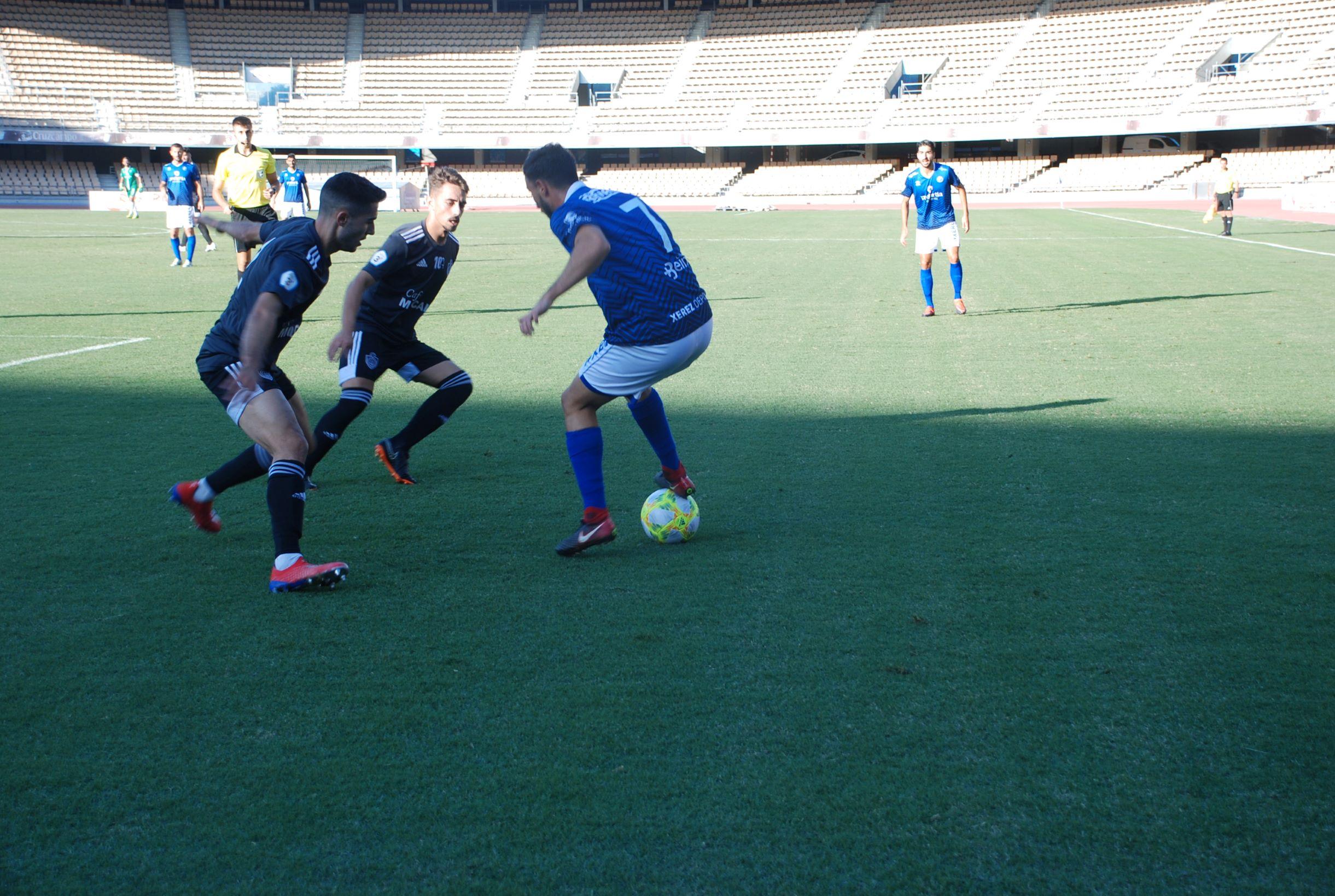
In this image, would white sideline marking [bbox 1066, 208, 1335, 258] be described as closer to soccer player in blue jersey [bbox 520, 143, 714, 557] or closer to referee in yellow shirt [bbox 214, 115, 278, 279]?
referee in yellow shirt [bbox 214, 115, 278, 279]

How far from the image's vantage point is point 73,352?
32.2 feet

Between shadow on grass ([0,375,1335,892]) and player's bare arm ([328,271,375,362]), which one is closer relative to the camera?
shadow on grass ([0,375,1335,892])

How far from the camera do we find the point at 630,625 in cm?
375

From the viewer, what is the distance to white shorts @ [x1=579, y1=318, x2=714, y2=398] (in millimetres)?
4516

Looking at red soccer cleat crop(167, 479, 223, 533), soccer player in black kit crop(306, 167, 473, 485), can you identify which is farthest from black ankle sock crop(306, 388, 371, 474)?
red soccer cleat crop(167, 479, 223, 533)

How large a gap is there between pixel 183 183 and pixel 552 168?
52.6 feet

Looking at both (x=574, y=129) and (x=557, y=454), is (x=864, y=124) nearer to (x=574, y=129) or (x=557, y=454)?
(x=574, y=129)

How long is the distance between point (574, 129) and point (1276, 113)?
3085 cm

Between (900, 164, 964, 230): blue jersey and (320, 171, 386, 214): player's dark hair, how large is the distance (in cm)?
860

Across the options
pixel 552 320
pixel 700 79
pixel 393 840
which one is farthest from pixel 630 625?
pixel 700 79

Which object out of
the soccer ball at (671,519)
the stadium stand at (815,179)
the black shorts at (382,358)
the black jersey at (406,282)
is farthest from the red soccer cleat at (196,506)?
the stadium stand at (815,179)

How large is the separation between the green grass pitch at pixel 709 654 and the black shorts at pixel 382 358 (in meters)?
0.58

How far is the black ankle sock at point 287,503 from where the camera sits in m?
4.20

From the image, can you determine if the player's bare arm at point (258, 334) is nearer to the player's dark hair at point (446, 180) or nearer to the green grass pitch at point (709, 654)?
the green grass pitch at point (709, 654)
